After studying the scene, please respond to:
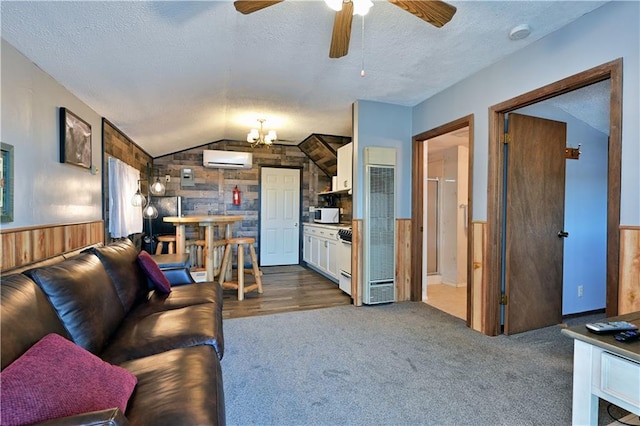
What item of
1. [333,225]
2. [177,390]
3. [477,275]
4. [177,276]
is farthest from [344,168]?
[177,390]

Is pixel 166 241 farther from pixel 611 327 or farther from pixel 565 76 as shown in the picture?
pixel 565 76

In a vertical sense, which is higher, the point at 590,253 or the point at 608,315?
the point at 590,253

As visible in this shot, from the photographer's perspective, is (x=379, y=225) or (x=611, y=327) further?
(x=379, y=225)

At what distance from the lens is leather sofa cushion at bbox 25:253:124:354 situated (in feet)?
4.50

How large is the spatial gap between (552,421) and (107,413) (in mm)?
2069

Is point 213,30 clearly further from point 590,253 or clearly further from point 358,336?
point 590,253

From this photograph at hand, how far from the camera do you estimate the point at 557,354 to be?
2.35m

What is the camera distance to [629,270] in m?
1.76

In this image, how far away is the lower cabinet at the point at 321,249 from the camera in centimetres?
455

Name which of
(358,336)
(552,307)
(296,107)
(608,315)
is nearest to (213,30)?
(296,107)

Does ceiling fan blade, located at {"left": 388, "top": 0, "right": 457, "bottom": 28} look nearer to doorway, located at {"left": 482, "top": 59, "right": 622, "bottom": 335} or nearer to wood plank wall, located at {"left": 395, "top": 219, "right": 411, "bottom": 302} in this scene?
doorway, located at {"left": 482, "top": 59, "right": 622, "bottom": 335}

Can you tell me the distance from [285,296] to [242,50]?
2878 millimetres

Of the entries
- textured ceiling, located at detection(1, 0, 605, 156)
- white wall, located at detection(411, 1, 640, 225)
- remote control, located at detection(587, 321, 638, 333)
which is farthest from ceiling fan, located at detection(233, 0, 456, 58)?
remote control, located at detection(587, 321, 638, 333)

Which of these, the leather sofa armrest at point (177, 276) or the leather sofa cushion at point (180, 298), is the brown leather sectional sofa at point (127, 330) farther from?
the leather sofa armrest at point (177, 276)
